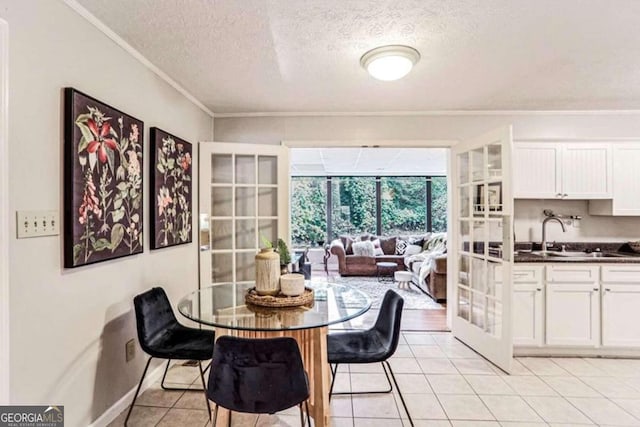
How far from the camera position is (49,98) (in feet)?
5.16

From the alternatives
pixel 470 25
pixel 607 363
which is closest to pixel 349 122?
pixel 470 25

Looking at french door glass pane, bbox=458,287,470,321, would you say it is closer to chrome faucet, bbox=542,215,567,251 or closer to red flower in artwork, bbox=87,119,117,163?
chrome faucet, bbox=542,215,567,251

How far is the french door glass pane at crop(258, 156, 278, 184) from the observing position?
3463mm

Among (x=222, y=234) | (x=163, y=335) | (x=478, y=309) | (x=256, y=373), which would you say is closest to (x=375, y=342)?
(x=256, y=373)

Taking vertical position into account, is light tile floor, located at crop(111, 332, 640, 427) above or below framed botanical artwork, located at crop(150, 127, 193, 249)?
below

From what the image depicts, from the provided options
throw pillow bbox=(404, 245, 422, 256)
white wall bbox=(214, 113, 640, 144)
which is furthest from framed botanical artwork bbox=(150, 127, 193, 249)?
throw pillow bbox=(404, 245, 422, 256)

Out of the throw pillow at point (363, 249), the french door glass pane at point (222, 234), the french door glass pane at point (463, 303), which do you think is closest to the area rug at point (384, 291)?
the throw pillow at point (363, 249)

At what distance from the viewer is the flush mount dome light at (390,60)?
2.12 meters

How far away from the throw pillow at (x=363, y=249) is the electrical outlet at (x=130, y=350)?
17.2 feet

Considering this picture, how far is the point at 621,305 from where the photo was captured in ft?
9.61

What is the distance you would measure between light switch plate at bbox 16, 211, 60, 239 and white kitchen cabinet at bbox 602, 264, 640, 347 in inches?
155

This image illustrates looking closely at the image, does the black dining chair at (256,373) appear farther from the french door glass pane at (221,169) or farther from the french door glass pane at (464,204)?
the french door glass pane at (464,204)

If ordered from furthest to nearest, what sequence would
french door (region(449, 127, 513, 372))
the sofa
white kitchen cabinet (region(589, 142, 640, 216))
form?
the sofa, white kitchen cabinet (region(589, 142, 640, 216)), french door (region(449, 127, 513, 372))

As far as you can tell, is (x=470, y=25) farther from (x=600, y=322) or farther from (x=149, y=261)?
(x=600, y=322)
